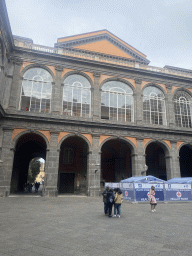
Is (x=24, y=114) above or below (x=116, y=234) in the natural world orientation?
above

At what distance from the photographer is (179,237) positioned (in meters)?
5.41

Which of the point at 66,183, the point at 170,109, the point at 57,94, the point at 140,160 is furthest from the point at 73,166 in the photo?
the point at 170,109

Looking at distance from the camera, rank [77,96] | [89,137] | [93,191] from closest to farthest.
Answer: [93,191] < [89,137] < [77,96]

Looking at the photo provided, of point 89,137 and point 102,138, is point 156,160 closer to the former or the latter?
point 102,138

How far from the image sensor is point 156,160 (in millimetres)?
25516

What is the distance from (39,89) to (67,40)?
769 centimetres

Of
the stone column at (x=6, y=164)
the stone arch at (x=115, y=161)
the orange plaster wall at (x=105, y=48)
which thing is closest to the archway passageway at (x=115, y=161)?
the stone arch at (x=115, y=161)

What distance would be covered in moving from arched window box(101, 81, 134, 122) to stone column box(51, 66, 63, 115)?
4360mm

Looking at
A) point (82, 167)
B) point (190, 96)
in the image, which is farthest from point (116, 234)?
point (190, 96)

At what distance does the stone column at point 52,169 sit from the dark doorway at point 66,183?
18.0 ft

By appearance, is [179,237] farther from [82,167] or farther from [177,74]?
[177,74]

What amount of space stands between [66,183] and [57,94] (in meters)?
10.1

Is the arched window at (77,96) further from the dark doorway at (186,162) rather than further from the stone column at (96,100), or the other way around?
the dark doorway at (186,162)

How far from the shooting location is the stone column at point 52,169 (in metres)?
17.0
